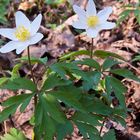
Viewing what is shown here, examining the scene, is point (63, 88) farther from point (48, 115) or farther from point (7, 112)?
point (7, 112)

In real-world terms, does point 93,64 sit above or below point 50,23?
above

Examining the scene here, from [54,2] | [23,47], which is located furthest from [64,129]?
[54,2]

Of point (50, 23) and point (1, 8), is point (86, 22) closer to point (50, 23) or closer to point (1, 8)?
point (1, 8)

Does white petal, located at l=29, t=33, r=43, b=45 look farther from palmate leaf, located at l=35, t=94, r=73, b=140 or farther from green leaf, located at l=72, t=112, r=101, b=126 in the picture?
green leaf, located at l=72, t=112, r=101, b=126

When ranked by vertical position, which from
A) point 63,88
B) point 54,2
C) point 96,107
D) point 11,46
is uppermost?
point 11,46

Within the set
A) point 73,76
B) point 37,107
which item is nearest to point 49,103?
point 37,107

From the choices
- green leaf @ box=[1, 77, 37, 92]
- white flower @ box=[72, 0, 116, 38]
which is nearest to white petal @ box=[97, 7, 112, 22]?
white flower @ box=[72, 0, 116, 38]

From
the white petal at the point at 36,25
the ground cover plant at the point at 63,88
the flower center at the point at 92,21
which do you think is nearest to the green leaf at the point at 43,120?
the ground cover plant at the point at 63,88
